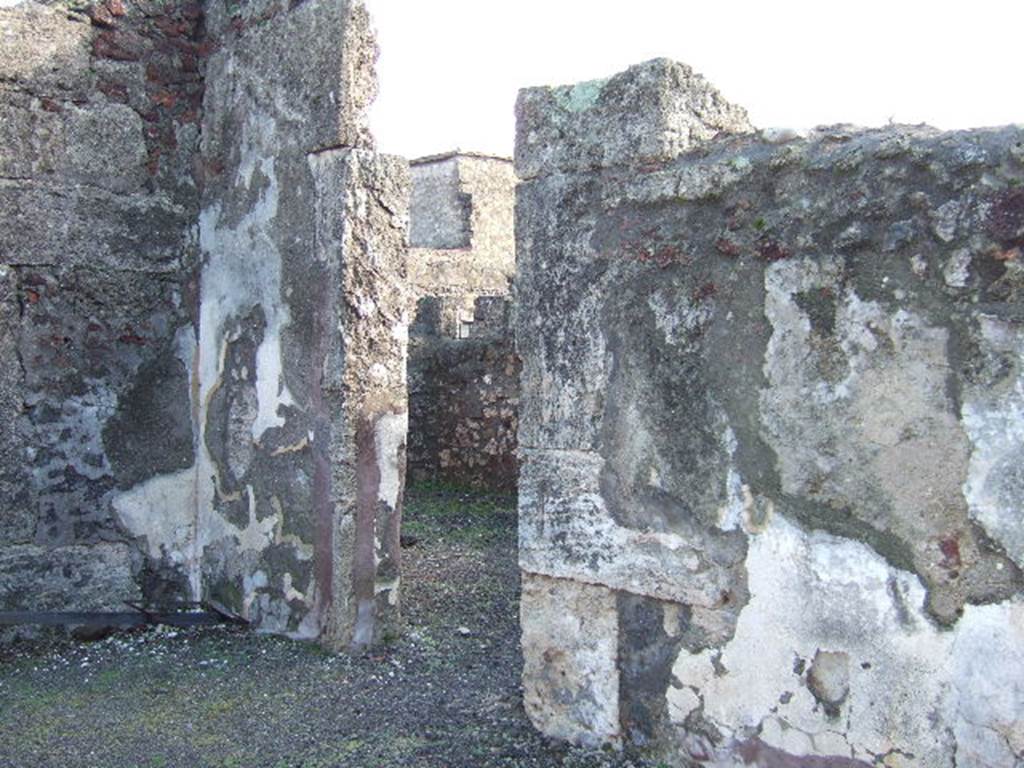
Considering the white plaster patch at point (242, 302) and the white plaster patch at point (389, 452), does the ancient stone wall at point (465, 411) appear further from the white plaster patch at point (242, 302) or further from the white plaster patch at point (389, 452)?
the white plaster patch at point (389, 452)

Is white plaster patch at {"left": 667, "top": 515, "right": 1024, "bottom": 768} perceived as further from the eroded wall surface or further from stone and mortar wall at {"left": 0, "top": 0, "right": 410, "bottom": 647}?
stone and mortar wall at {"left": 0, "top": 0, "right": 410, "bottom": 647}

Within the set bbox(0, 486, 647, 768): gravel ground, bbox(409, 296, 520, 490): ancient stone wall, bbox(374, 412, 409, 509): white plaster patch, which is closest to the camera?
bbox(0, 486, 647, 768): gravel ground

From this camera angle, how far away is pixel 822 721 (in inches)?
103

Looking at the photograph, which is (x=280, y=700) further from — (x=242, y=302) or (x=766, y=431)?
(x=766, y=431)

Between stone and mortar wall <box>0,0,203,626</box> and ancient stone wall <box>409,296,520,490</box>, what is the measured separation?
3.52 metres

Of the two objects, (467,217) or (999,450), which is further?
(467,217)

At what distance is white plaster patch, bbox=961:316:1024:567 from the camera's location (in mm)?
2250

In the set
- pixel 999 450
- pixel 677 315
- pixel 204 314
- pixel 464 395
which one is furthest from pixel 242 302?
pixel 464 395

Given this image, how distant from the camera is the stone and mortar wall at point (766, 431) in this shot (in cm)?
233

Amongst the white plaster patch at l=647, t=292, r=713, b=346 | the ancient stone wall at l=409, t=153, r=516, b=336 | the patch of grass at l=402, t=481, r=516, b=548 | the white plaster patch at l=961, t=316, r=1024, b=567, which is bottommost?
the patch of grass at l=402, t=481, r=516, b=548

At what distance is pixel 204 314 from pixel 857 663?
138 inches

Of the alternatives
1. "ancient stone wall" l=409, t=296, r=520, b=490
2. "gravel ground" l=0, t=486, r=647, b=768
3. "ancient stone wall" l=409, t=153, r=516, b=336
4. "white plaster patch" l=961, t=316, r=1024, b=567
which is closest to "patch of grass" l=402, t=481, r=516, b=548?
"ancient stone wall" l=409, t=296, r=520, b=490

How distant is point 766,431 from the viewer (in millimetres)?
2713

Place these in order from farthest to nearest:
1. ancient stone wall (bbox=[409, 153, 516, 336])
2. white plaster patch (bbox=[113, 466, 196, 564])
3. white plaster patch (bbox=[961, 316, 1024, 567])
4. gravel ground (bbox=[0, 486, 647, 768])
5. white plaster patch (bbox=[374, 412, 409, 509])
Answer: ancient stone wall (bbox=[409, 153, 516, 336]), white plaster patch (bbox=[113, 466, 196, 564]), white plaster patch (bbox=[374, 412, 409, 509]), gravel ground (bbox=[0, 486, 647, 768]), white plaster patch (bbox=[961, 316, 1024, 567])
